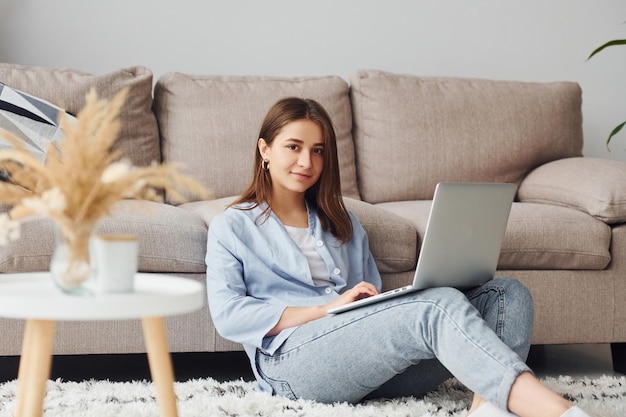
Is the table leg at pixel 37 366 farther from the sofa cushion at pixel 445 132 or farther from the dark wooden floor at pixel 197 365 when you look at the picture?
the sofa cushion at pixel 445 132

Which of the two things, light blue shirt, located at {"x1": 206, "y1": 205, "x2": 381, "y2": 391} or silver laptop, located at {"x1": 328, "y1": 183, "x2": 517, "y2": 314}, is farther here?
light blue shirt, located at {"x1": 206, "y1": 205, "x2": 381, "y2": 391}

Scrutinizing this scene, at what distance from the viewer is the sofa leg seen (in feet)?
8.16

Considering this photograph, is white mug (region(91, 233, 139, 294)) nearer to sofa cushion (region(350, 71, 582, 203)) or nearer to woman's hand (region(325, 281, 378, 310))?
woman's hand (region(325, 281, 378, 310))

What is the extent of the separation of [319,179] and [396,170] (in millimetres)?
881

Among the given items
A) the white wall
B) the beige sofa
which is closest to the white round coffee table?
the beige sofa

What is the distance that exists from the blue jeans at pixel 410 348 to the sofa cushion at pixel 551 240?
1.59 feet

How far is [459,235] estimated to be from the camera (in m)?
1.66

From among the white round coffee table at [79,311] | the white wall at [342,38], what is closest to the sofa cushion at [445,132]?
the white wall at [342,38]

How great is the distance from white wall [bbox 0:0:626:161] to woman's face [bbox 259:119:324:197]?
1.33m

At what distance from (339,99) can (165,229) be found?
1.03 m

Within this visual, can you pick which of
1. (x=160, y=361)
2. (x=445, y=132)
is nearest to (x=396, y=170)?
(x=445, y=132)

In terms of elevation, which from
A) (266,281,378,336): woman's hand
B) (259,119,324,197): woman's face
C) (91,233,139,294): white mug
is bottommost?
(266,281,378,336): woman's hand

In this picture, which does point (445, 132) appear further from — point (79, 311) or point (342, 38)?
point (79, 311)

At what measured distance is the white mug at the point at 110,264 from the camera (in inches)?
42.4
